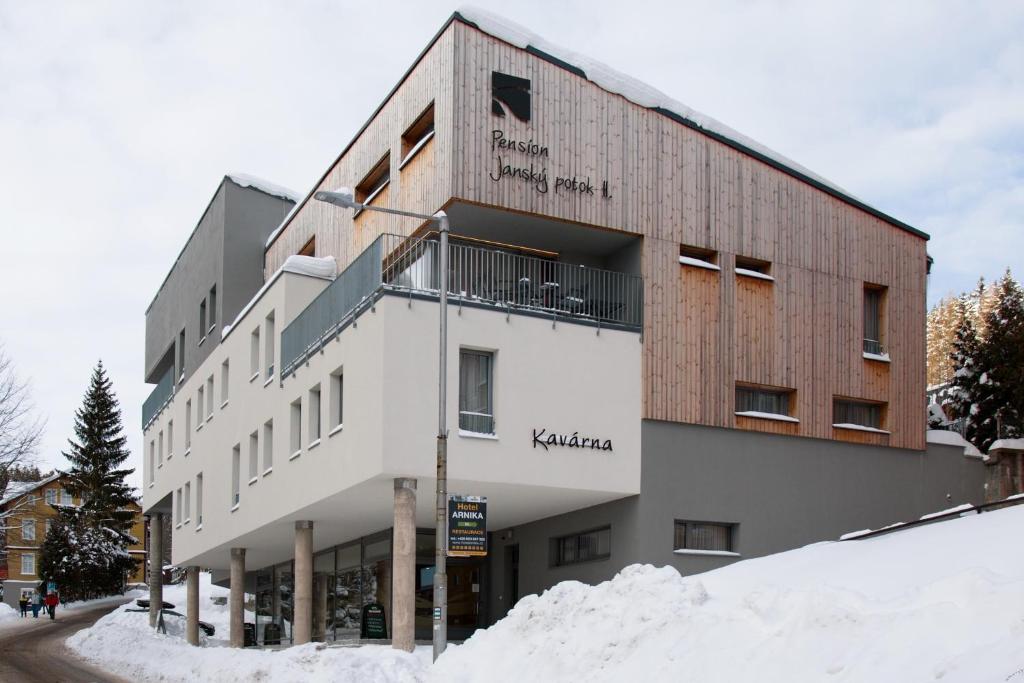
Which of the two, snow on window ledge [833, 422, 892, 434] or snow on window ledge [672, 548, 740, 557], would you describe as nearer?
snow on window ledge [672, 548, 740, 557]

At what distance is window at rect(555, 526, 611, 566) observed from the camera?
2734 cm

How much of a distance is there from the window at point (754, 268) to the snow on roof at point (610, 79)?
2583mm

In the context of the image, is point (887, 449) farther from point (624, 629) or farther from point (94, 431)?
point (94, 431)

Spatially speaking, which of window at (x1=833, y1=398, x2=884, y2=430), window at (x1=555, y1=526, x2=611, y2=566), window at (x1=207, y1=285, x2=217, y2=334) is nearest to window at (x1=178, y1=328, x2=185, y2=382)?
window at (x1=207, y1=285, x2=217, y2=334)

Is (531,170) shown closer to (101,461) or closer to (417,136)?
(417,136)

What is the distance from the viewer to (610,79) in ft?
91.5

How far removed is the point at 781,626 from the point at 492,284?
539 inches

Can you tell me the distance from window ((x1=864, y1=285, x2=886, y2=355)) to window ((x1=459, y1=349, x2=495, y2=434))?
10588mm

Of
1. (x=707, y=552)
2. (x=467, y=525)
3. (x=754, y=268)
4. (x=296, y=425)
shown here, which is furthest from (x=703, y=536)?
(x=296, y=425)

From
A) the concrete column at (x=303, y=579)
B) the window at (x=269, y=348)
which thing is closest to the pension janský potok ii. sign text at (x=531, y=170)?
the window at (x=269, y=348)

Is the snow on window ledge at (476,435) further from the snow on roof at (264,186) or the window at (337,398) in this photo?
the snow on roof at (264,186)

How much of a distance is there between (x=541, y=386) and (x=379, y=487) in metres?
4.01

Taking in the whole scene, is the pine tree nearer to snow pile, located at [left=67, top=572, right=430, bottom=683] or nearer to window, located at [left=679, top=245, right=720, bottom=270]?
snow pile, located at [left=67, top=572, right=430, bottom=683]

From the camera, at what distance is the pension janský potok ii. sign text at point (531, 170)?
2608cm
